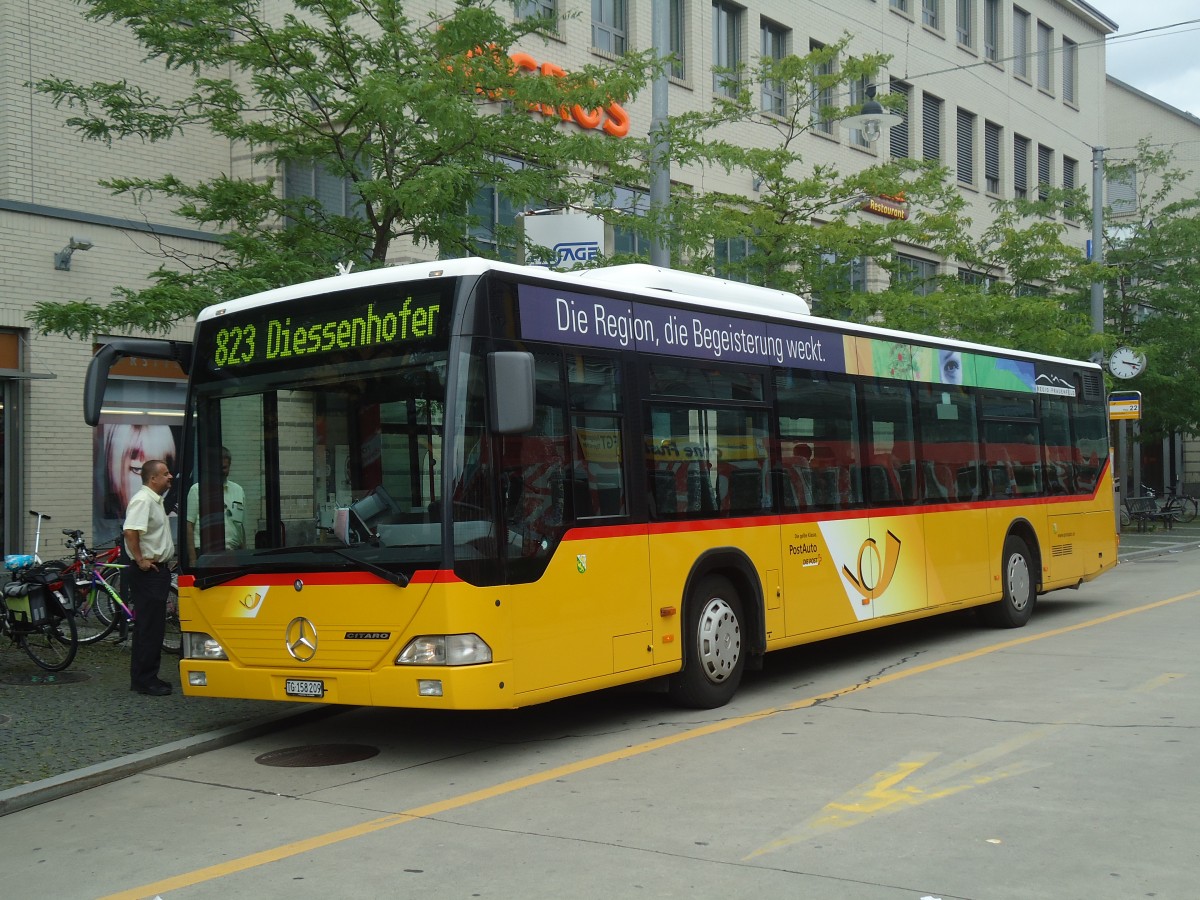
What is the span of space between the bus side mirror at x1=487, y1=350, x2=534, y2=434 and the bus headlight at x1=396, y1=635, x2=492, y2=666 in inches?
48.3

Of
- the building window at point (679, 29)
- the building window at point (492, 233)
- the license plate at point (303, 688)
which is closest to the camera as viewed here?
the license plate at point (303, 688)

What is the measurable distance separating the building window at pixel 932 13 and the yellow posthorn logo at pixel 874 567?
1057 inches

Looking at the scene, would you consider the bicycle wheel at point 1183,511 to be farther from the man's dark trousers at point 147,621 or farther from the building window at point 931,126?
the man's dark trousers at point 147,621

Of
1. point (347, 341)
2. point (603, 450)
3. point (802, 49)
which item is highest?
point (802, 49)

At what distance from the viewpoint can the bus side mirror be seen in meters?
7.58

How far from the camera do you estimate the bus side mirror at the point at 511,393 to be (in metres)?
7.58

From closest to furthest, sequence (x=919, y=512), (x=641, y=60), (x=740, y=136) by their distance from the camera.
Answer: (x=919, y=512) → (x=641, y=60) → (x=740, y=136)

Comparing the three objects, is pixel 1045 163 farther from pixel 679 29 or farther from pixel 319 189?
pixel 319 189

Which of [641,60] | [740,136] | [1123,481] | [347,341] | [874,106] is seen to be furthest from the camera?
[1123,481]

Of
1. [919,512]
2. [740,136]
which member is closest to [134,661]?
[919,512]

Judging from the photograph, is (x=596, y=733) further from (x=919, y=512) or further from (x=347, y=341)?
(x=919, y=512)

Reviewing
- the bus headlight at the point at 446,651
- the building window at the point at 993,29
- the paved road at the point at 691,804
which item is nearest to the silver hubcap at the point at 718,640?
the paved road at the point at 691,804

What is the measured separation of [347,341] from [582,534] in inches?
74.8

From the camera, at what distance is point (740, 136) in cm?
2727
